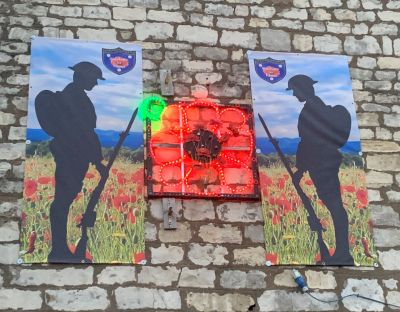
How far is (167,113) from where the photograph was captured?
5656 mm

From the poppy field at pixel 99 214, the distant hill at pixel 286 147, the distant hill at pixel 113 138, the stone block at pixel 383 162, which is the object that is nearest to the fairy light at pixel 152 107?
the distant hill at pixel 113 138

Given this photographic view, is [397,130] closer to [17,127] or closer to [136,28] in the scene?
[136,28]

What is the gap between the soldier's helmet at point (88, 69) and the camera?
5.71m

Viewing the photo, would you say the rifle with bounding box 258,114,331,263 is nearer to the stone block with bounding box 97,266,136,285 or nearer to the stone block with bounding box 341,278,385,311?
the stone block with bounding box 341,278,385,311

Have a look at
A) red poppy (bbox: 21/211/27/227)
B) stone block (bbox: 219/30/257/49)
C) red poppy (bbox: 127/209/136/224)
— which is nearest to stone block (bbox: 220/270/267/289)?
red poppy (bbox: 127/209/136/224)

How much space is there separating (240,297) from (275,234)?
0.55m

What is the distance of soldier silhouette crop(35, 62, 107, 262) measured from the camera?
5.10 meters

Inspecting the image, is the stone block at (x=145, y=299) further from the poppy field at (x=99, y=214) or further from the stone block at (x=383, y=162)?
the stone block at (x=383, y=162)

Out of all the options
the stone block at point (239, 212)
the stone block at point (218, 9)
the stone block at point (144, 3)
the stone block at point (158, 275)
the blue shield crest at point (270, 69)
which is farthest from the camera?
the stone block at point (218, 9)

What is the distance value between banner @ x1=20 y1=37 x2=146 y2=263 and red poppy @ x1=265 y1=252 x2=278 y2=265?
35.0 inches

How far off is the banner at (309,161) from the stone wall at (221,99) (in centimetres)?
10

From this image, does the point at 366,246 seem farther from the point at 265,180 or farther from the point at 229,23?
the point at 229,23

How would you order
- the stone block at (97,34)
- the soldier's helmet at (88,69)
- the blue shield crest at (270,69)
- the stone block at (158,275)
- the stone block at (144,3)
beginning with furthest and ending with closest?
the stone block at (144,3) → the blue shield crest at (270,69) → the stone block at (97,34) → the soldier's helmet at (88,69) → the stone block at (158,275)

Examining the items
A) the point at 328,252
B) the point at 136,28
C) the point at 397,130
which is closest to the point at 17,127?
the point at 136,28
